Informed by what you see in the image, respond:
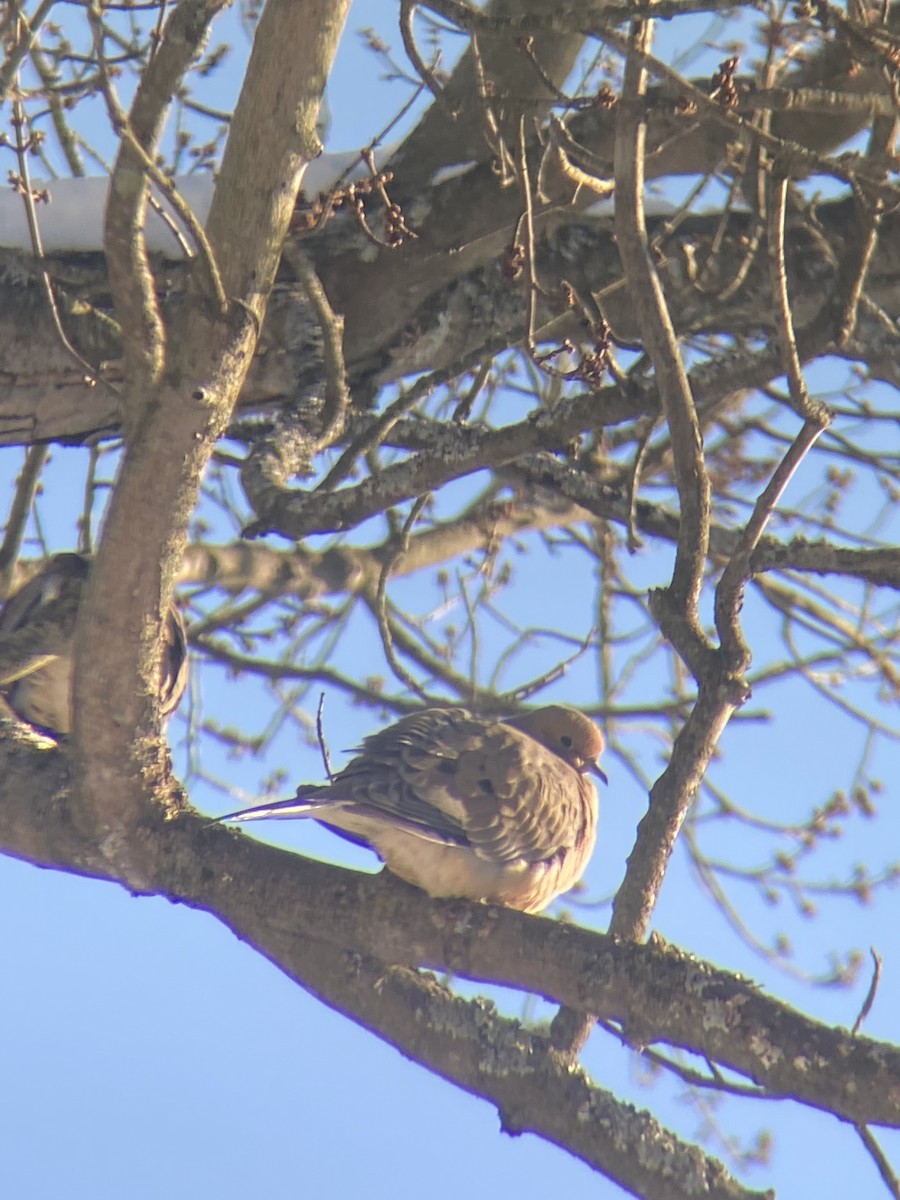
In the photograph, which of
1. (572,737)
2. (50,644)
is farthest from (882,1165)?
(50,644)

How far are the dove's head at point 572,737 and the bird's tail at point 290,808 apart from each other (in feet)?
3.97

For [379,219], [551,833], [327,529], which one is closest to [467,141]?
[379,219]

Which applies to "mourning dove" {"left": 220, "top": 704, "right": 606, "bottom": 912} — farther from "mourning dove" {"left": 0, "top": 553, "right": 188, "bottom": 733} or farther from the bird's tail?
"mourning dove" {"left": 0, "top": 553, "right": 188, "bottom": 733}

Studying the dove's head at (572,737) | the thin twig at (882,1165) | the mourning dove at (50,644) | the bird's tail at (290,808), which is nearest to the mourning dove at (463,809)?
the bird's tail at (290,808)

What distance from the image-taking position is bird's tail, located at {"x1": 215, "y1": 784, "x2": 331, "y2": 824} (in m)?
2.64

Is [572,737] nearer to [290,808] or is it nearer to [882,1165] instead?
[290,808]

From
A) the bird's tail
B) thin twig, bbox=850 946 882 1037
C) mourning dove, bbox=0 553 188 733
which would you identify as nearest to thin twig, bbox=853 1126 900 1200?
thin twig, bbox=850 946 882 1037

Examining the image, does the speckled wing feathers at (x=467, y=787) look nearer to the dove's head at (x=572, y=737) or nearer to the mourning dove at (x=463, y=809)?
the mourning dove at (x=463, y=809)

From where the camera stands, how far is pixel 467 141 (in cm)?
372

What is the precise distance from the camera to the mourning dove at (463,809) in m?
2.86

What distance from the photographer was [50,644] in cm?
320

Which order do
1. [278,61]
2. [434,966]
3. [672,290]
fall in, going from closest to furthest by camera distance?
[278,61] → [434,966] → [672,290]

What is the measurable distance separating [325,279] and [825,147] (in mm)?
1474

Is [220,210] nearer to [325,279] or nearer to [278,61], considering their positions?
[278,61]
